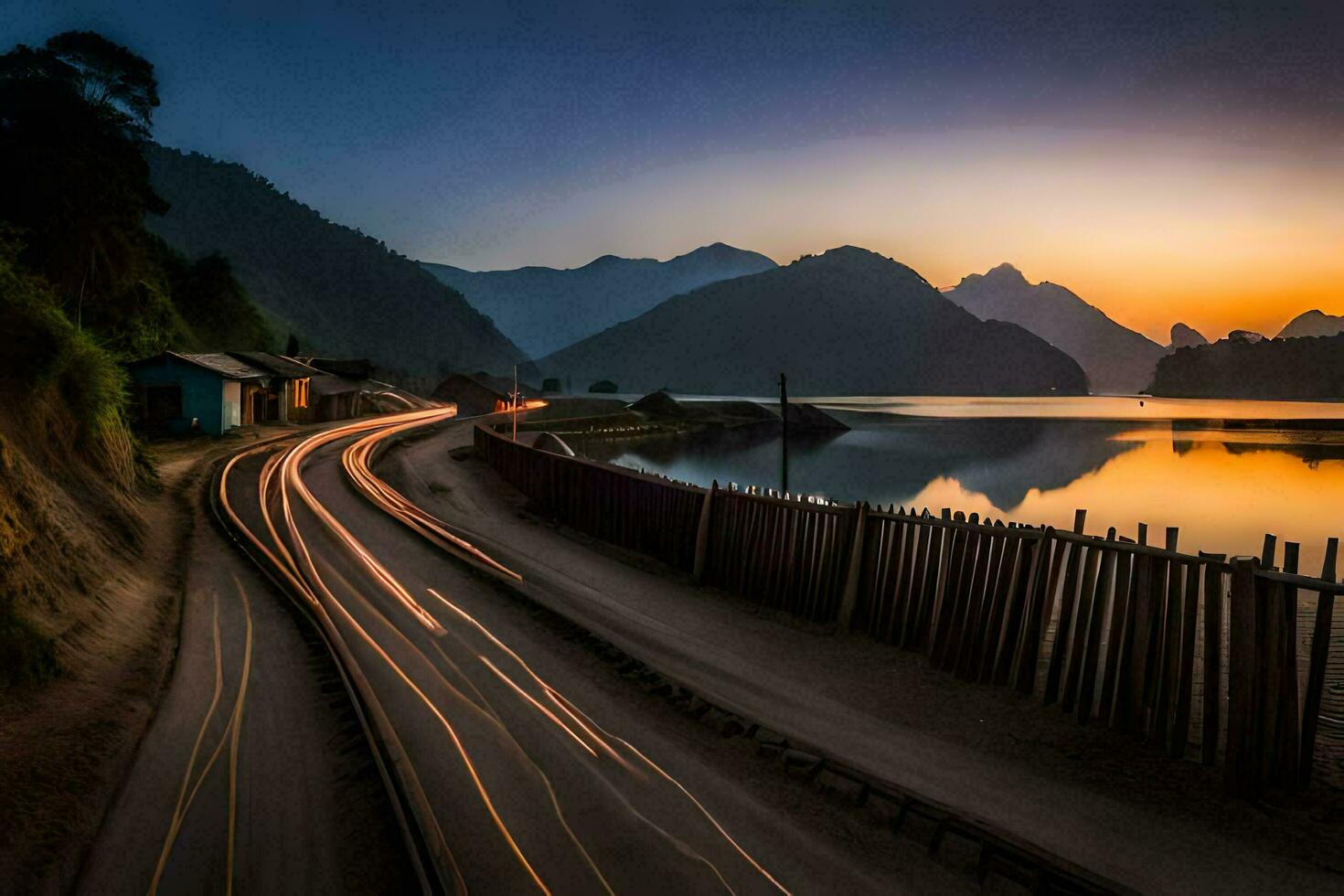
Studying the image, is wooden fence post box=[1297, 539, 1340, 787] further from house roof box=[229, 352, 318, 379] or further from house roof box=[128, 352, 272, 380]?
house roof box=[229, 352, 318, 379]

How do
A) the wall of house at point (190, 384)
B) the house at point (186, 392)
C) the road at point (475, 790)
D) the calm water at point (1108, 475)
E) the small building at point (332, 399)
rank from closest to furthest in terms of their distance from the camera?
the road at point (475, 790) < the calm water at point (1108, 475) < the house at point (186, 392) < the wall of house at point (190, 384) < the small building at point (332, 399)

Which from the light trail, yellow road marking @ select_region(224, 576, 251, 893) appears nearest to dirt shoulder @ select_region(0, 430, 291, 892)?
yellow road marking @ select_region(224, 576, 251, 893)

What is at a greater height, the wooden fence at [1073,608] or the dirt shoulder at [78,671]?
the wooden fence at [1073,608]

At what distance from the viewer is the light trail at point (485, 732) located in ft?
19.8

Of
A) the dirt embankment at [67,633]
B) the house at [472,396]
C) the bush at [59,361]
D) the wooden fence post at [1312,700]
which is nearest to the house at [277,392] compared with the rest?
the house at [472,396]

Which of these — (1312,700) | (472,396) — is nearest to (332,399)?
(472,396)

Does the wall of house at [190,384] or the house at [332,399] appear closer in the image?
the wall of house at [190,384]

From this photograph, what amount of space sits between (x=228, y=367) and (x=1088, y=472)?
64.7m

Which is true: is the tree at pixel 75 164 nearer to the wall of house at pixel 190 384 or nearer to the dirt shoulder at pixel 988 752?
the wall of house at pixel 190 384

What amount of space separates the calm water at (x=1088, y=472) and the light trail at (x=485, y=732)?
2726cm

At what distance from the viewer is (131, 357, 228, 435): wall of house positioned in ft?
144

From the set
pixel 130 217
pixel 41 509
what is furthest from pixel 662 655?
pixel 130 217

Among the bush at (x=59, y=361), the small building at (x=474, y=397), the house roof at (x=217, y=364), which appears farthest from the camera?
the small building at (x=474, y=397)

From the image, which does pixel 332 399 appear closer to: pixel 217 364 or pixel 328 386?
pixel 328 386
